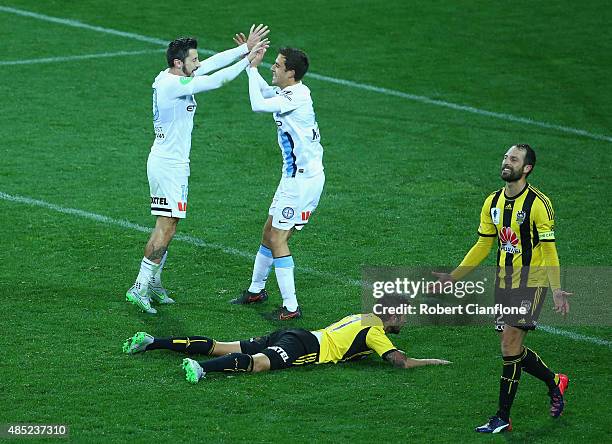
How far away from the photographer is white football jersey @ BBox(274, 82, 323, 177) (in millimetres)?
11055

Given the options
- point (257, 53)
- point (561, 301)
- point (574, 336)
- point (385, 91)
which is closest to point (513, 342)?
point (561, 301)

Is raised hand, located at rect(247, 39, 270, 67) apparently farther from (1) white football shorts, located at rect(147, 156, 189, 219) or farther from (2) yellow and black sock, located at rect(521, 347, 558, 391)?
(2) yellow and black sock, located at rect(521, 347, 558, 391)

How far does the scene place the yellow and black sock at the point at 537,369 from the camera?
29.3ft

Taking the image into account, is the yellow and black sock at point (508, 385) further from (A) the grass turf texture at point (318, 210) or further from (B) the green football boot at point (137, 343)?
(B) the green football boot at point (137, 343)

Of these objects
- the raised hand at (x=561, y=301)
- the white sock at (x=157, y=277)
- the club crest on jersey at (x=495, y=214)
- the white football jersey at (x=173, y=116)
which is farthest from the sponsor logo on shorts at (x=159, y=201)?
the raised hand at (x=561, y=301)

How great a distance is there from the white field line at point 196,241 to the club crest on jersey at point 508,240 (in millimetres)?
2053

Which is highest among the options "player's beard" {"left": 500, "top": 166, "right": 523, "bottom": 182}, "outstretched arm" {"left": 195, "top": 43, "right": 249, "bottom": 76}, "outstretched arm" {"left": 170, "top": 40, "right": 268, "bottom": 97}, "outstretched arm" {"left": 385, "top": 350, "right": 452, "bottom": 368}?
"outstretched arm" {"left": 195, "top": 43, "right": 249, "bottom": 76}

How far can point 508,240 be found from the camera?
356 inches

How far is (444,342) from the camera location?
1062 cm

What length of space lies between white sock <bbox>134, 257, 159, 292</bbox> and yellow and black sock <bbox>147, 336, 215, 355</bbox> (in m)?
1.28

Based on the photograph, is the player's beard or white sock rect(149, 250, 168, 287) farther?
white sock rect(149, 250, 168, 287)

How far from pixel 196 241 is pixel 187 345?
3.37 meters

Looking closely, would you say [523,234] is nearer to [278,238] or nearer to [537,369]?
[537,369]

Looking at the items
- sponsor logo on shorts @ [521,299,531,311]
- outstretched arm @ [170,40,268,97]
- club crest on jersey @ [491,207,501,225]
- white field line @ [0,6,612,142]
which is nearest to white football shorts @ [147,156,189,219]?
outstretched arm @ [170,40,268,97]
